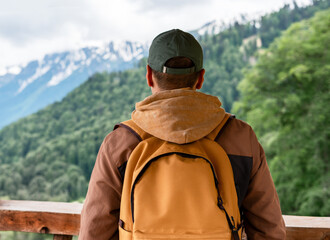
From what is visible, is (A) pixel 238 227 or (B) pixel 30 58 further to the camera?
(B) pixel 30 58

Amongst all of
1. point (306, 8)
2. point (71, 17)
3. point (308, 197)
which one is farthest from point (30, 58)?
point (308, 197)

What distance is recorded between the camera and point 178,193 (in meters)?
0.59

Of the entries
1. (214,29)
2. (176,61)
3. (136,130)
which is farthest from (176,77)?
(214,29)

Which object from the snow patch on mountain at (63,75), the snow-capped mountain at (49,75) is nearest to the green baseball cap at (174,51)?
the snow-capped mountain at (49,75)

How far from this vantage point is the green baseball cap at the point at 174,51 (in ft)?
2.25

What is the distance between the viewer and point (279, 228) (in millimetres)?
736

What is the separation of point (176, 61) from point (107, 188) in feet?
0.97

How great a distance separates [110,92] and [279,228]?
2507 cm

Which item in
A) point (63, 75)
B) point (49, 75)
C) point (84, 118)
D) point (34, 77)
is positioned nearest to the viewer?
point (84, 118)

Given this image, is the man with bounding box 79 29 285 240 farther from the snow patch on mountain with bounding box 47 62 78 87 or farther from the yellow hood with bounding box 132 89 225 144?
the snow patch on mountain with bounding box 47 62 78 87

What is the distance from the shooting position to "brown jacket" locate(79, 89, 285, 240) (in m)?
0.64

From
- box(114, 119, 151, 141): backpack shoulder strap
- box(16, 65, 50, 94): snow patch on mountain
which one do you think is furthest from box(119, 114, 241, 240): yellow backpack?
box(16, 65, 50, 94): snow patch on mountain

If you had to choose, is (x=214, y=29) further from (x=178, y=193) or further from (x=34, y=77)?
(x=178, y=193)

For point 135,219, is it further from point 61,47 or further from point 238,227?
point 61,47
